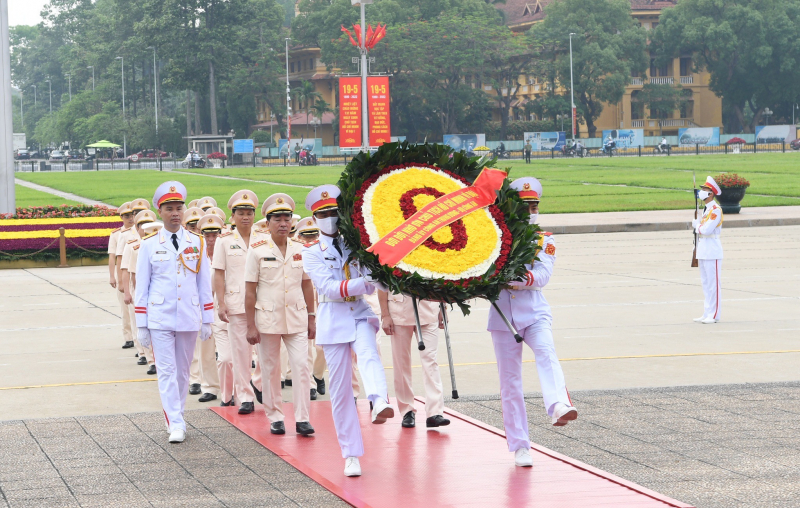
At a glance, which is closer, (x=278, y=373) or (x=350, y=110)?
(x=278, y=373)

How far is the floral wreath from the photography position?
5.91m

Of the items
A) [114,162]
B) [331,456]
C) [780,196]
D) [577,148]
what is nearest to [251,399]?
[331,456]

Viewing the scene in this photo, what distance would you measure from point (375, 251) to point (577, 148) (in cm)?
7028

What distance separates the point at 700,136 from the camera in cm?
7806

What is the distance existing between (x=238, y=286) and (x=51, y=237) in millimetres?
14678

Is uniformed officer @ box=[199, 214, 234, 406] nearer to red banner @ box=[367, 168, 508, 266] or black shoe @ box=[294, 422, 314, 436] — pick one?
black shoe @ box=[294, 422, 314, 436]

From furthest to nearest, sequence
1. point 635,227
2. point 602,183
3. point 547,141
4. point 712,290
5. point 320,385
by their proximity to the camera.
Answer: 1. point 547,141
2. point 602,183
3. point 635,227
4. point 712,290
5. point 320,385

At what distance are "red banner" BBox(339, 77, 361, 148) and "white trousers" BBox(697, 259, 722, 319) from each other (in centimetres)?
2602

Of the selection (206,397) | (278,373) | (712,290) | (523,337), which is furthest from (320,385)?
(712,290)

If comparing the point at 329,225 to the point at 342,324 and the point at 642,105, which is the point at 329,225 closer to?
the point at 342,324

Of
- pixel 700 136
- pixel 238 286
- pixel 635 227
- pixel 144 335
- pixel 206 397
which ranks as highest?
pixel 700 136

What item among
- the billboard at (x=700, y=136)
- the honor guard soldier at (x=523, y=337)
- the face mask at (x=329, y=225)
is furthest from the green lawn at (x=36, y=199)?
the billboard at (x=700, y=136)

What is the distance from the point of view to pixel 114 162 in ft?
259

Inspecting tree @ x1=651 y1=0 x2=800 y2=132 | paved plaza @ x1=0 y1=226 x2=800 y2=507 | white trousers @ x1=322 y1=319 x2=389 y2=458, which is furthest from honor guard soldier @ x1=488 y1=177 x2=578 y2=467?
tree @ x1=651 y1=0 x2=800 y2=132
